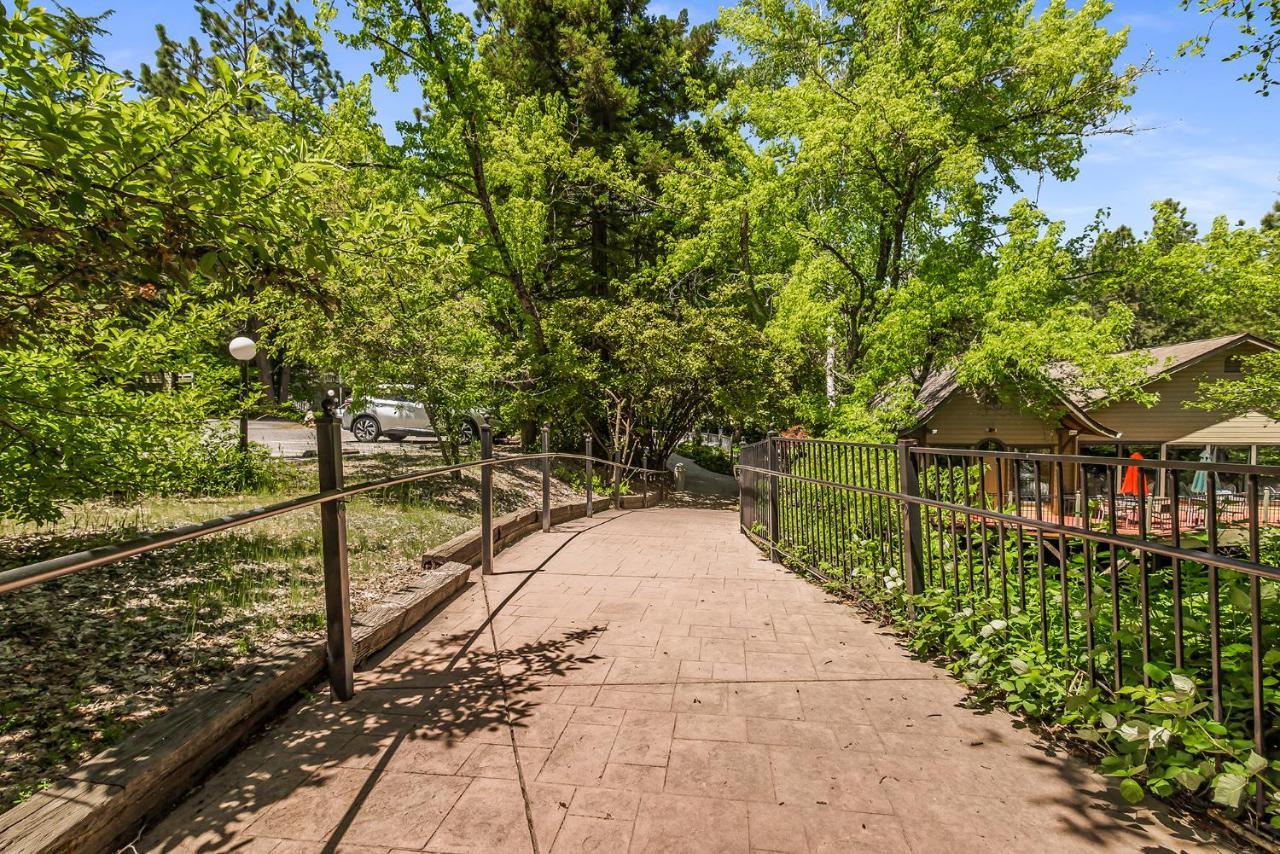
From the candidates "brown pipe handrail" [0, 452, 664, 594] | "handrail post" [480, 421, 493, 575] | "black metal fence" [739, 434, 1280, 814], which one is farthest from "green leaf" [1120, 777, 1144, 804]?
"handrail post" [480, 421, 493, 575]

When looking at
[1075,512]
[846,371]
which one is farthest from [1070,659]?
[846,371]

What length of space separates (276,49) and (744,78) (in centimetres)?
1931

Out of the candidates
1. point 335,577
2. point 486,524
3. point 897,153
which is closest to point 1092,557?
point 335,577

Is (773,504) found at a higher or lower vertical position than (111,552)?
lower

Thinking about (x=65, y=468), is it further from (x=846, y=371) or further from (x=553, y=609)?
(x=846, y=371)

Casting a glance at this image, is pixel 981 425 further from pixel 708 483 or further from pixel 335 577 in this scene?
pixel 335 577

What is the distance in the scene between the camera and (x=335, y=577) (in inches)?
123

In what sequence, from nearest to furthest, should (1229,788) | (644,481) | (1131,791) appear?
(1229,788) → (1131,791) → (644,481)

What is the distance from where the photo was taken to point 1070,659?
293cm

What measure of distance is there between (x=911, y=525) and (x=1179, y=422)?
22102 millimetres

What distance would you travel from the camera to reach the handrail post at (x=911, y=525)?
4164 millimetres

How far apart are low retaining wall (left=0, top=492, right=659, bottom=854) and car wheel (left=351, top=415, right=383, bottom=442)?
20.1 m

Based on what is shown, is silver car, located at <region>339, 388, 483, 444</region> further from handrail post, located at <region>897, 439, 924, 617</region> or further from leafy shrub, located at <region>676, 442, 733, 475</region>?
handrail post, located at <region>897, 439, 924, 617</region>

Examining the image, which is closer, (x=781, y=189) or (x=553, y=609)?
(x=553, y=609)
